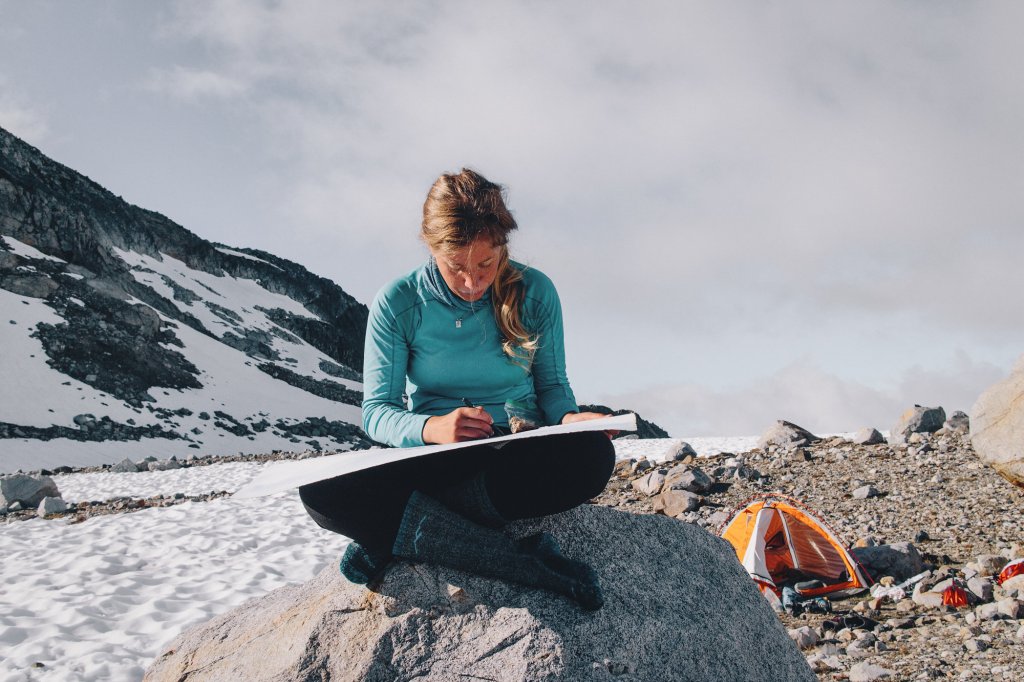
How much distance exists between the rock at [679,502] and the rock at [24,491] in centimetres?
1058

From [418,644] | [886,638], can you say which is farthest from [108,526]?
[886,638]

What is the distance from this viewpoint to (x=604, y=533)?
11.1ft

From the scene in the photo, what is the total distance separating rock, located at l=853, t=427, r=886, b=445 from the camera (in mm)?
10656

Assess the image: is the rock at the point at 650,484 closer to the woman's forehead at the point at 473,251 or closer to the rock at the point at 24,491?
the woman's forehead at the point at 473,251

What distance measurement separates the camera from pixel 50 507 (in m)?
11.3

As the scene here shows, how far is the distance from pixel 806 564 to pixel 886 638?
1.65m

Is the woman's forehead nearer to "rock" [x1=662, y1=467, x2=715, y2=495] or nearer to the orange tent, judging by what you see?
the orange tent

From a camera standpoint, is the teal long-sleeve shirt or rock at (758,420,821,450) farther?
rock at (758,420,821,450)

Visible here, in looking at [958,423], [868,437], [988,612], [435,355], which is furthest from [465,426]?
[958,423]

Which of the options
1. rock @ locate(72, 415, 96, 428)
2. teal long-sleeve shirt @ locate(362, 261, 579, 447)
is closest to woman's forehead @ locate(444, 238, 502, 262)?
teal long-sleeve shirt @ locate(362, 261, 579, 447)

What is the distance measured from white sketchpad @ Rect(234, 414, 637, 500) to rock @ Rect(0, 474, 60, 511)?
465 inches

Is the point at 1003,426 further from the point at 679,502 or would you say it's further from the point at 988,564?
the point at 679,502

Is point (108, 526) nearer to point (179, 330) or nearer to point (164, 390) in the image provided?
point (164, 390)

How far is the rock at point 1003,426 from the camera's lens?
791 centimetres
